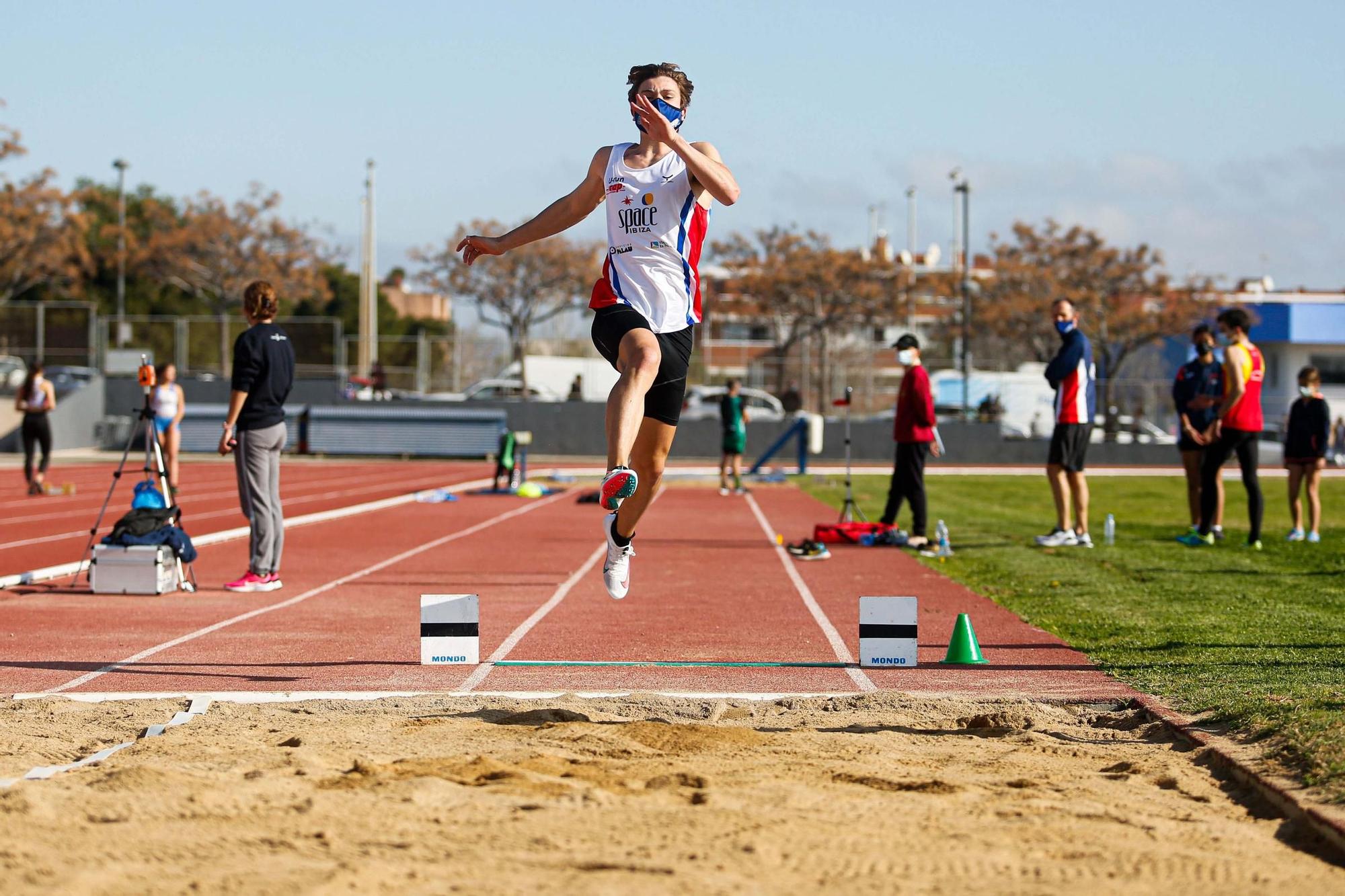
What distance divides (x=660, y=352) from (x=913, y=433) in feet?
25.3

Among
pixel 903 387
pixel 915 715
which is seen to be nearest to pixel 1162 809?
pixel 915 715

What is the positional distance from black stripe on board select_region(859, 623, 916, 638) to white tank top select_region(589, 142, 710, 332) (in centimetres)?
173

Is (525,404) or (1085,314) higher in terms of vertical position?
(1085,314)

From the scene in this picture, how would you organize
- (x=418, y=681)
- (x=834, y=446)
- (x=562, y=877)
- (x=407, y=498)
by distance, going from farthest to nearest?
(x=834, y=446) < (x=407, y=498) < (x=418, y=681) < (x=562, y=877)

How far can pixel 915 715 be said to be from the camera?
17.5 feet

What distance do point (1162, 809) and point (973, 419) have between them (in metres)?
37.3

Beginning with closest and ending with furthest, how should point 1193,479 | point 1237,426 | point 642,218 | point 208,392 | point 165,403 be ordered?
point 642,218
point 1237,426
point 1193,479
point 165,403
point 208,392

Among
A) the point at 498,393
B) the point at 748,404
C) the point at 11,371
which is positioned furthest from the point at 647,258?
the point at 11,371

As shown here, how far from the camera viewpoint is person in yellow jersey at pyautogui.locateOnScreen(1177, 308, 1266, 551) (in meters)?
12.3

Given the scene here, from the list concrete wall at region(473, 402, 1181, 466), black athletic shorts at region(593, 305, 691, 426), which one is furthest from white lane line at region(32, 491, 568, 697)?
concrete wall at region(473, 402, 1181, 466)

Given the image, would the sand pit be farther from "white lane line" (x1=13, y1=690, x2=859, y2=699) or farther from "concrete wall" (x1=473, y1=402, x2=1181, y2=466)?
"concrete wall" (x1=473, y1=402, x2=1181, y2=466)

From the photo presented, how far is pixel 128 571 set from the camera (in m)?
9.10

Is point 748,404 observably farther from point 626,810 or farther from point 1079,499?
point 626,810

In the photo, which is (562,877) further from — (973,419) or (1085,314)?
(1085,314)
